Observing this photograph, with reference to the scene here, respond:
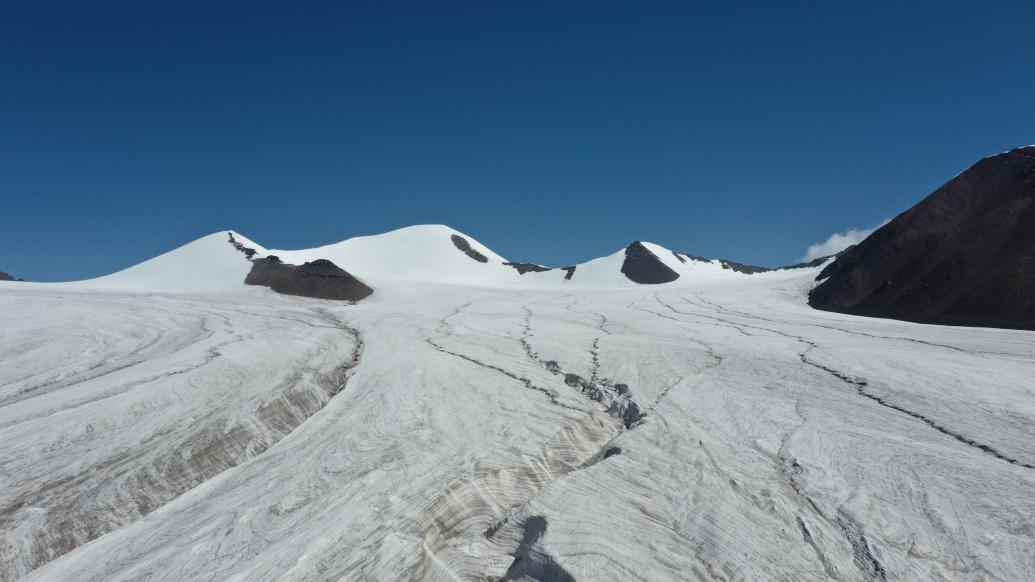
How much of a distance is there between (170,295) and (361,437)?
2026cm

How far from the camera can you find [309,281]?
2558 centimetres

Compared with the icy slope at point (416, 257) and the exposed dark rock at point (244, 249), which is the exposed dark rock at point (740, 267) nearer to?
the icy slope at point (416, 257)

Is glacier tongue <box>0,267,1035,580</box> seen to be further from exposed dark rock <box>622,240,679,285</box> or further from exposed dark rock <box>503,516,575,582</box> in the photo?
exposed dark rock <box>622,240,679,285</box>

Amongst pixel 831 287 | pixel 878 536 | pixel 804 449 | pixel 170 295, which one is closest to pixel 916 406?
pixel 804 449

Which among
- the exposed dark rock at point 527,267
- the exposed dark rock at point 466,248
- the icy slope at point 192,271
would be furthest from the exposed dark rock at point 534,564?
the exposed dark rock at point 466,248

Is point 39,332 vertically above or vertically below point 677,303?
below

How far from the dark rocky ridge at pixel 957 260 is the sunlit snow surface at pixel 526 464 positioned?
6.58 metres

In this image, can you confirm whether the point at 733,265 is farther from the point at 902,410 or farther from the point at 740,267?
the point at 902,410

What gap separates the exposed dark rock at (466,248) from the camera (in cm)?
5016

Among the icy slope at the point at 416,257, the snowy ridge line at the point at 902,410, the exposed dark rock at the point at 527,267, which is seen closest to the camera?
the snowy ridge line at the point at 902,410

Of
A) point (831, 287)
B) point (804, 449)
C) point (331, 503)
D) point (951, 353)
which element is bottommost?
point (331, 503)

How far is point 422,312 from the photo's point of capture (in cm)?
1627

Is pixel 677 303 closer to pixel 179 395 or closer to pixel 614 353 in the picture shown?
pixel 614 353

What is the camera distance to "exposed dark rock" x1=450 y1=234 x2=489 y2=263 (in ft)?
165
